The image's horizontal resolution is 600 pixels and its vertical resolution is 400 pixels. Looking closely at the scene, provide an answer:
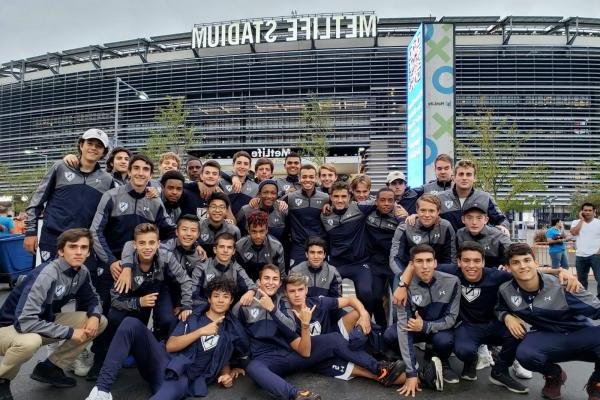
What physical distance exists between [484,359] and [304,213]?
286 centimetres

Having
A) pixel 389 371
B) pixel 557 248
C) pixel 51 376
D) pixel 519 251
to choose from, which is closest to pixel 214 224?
pixel 51 376

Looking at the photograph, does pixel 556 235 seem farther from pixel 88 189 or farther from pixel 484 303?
pixel 88 189

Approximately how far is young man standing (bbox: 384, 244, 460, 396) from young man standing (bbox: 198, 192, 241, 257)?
2.19 meters

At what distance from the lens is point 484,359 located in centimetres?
438

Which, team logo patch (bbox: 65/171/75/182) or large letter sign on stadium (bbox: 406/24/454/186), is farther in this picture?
large letter sign on stadium (bbox: 406/24/454/186)

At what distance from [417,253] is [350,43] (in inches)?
1522

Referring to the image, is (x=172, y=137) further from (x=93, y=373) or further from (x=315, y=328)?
(x=315, y=328)

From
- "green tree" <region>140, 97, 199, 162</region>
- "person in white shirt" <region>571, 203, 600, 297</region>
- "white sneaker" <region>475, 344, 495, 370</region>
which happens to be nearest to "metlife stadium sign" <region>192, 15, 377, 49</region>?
"green tree" <region>140, 97, 199, 162</region>

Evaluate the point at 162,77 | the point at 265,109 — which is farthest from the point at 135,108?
the point at 265,109

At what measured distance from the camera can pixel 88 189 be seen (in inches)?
179

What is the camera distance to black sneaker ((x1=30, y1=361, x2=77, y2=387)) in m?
3.69

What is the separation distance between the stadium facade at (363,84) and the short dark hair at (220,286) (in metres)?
33.7

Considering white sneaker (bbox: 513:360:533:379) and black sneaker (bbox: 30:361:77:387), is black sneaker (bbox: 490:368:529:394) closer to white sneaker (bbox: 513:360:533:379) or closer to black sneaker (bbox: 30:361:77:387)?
white sneaker (bbox: 513:360:533:379)

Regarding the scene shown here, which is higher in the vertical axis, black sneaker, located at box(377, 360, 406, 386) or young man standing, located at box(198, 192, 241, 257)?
young man standing, located at box(198, 192, 241, 257)
